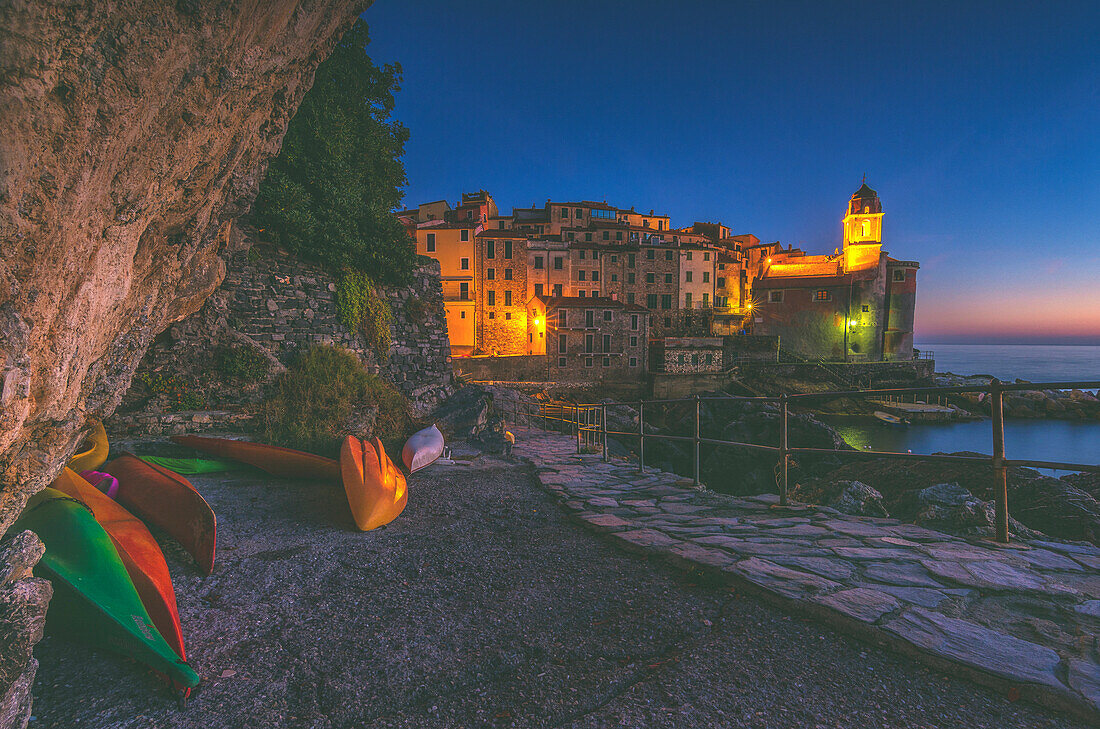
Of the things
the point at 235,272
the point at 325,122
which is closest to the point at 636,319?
the point at 325,122

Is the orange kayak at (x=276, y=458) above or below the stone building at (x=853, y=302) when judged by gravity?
below

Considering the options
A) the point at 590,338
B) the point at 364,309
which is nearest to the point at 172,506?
the point at 364,309

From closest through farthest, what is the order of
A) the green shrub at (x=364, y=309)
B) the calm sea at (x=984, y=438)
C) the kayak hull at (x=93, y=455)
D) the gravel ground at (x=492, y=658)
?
the gravel ground at (x=492, y=658) → the kayak hull at (x=93, y=455) → the green shrub at (x=364, y=309) → the calm sea at (x=984, y=438)

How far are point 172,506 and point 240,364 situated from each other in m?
4.98

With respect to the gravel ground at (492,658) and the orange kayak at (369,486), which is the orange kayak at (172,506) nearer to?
the gravel ground at (492,658)

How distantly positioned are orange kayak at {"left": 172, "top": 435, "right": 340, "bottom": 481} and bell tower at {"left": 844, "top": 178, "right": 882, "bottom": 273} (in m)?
48.0

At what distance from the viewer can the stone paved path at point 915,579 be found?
5.79 ft

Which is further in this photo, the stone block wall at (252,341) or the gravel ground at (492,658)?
the stone block wall at (252,341)

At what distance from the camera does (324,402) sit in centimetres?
769

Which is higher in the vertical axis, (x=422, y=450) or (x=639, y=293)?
(x=639, y=293)

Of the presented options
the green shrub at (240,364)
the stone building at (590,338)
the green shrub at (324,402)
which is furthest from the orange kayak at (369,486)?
the stone building at (590,338)

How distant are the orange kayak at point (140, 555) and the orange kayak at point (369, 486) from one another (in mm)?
1448

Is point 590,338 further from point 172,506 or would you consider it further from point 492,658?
point 492,658

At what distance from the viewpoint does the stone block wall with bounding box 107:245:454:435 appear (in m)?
6.52
